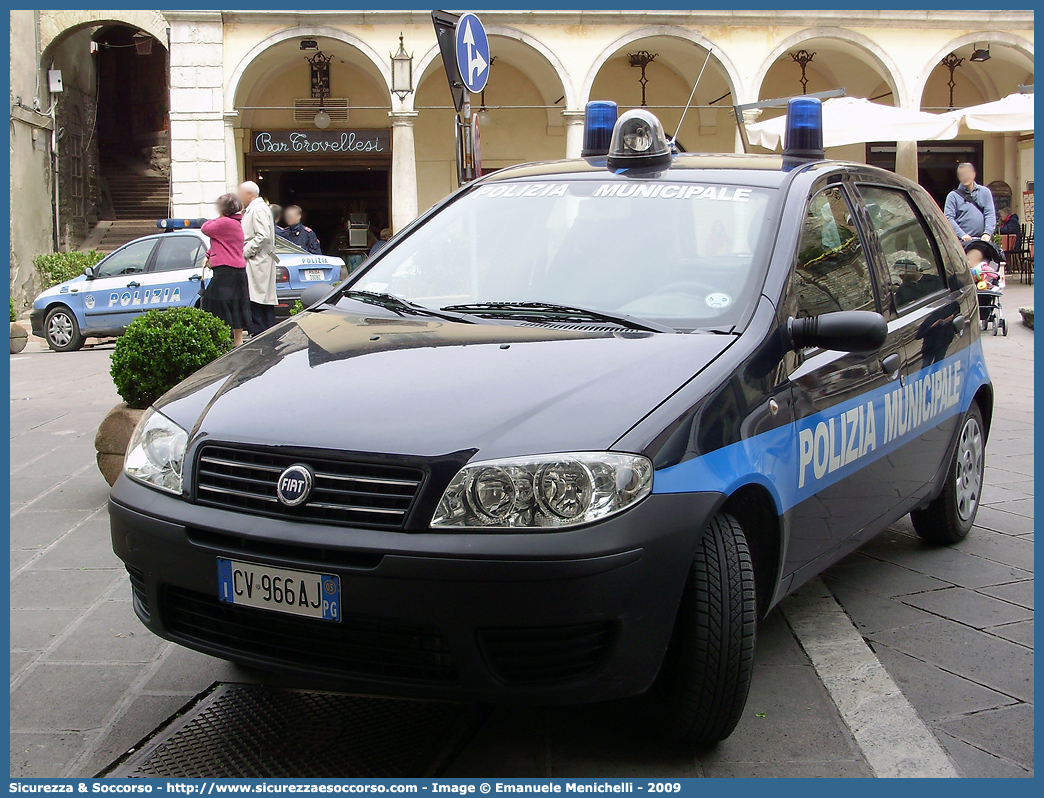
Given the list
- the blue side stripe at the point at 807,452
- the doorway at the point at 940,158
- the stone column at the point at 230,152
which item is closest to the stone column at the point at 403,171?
the stone column at the point at 230,152

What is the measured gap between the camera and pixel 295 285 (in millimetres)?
13953

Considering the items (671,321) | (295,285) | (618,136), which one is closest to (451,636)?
(671,321)

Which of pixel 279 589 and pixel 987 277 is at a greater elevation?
pixel 987 277

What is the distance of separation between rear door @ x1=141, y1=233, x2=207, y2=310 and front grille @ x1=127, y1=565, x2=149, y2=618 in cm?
1189

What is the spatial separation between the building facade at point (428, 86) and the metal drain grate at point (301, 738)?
1731 centimetres

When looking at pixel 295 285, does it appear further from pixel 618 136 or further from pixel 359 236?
pixel 618 136

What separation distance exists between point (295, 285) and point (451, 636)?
39.7ft

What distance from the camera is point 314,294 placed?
13.0ft

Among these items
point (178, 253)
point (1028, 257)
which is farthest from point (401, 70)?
point (1028, 257)

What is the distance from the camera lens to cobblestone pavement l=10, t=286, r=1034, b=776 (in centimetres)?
278

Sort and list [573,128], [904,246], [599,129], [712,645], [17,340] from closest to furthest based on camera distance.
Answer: [712,645]
[904,246]
[599,129]
[17,340]
[573,128]

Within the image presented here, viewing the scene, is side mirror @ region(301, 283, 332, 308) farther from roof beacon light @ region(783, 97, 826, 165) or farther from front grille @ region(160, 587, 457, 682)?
roof beacon light @ region(783, 97, 826, 165)

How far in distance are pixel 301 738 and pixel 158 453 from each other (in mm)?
856

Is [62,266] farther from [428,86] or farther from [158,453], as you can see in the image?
[158,453]
